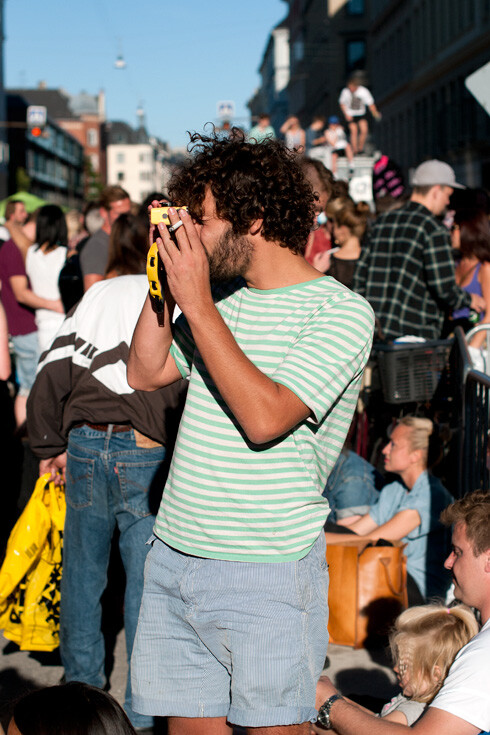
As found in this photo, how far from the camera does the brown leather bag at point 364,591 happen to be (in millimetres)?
4805

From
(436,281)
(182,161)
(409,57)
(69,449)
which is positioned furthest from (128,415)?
(409,57)

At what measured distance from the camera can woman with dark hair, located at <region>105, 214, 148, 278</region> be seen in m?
4.37

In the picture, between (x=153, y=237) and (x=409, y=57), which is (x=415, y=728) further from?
(x=409, y=57)

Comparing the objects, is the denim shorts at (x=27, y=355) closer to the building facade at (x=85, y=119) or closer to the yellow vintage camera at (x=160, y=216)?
the yellow vintage camera at (x=160, y=216)

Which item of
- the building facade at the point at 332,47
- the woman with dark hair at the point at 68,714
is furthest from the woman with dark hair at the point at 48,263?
the building facade at the point at 332,47

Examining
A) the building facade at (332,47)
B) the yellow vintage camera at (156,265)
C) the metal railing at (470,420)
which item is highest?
the building facade at (332,47)

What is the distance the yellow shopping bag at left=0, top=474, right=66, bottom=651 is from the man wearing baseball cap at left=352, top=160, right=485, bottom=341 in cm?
268

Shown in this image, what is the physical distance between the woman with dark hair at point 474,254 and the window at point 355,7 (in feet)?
204

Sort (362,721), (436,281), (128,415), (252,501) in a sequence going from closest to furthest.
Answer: (252,501) < (362,721) < (128,415) < (436,281)

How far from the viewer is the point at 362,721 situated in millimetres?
3084

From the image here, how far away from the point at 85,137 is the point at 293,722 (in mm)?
158000

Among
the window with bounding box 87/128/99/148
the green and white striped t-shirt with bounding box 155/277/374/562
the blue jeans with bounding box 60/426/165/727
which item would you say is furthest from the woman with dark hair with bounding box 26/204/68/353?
the window with bounding box 87/128/99/148

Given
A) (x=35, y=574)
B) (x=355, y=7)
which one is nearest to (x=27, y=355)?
(x=35, y=574)

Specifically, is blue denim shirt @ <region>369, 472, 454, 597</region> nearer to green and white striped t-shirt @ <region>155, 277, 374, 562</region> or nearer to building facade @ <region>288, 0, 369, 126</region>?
green and white striped t-shirt @ <region>155, 277, 374, 562</region>
